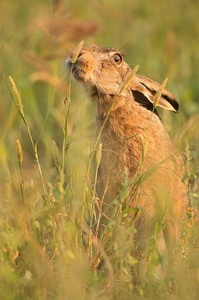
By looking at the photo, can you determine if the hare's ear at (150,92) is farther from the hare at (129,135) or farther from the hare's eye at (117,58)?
the hare's eye at (117,58)

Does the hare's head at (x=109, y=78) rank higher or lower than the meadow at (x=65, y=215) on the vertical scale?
higher

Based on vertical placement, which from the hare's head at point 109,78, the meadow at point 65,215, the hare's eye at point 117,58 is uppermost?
the hare's eye at point 117,58

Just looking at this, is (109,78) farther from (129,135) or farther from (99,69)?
(129,135)

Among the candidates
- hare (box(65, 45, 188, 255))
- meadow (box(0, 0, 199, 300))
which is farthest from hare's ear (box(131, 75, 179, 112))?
meadow (box(0, 0, 199, 300))

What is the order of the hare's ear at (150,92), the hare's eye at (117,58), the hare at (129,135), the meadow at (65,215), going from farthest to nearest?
the hare's eye at (117,58), the hare's ear at (150,92), the hare at (129,135), the meadow at (65,215)

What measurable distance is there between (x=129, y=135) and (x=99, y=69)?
48cm

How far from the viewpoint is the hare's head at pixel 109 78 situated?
5383 mm

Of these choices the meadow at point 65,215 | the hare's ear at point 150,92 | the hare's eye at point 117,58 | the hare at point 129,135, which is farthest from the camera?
the hare's eye at point 117,58

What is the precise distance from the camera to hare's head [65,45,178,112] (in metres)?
5.38

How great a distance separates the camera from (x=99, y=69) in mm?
5590

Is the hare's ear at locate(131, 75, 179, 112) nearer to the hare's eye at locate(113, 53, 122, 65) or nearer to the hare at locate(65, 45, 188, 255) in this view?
the hare at locate(65, 45, 188, 255)

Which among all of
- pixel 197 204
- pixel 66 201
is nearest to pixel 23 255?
pixel 66 201

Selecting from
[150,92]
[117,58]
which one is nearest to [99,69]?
[117,58]

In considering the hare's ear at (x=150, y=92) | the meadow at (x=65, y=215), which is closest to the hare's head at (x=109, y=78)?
the hare's ear at (x=150, y=92)
